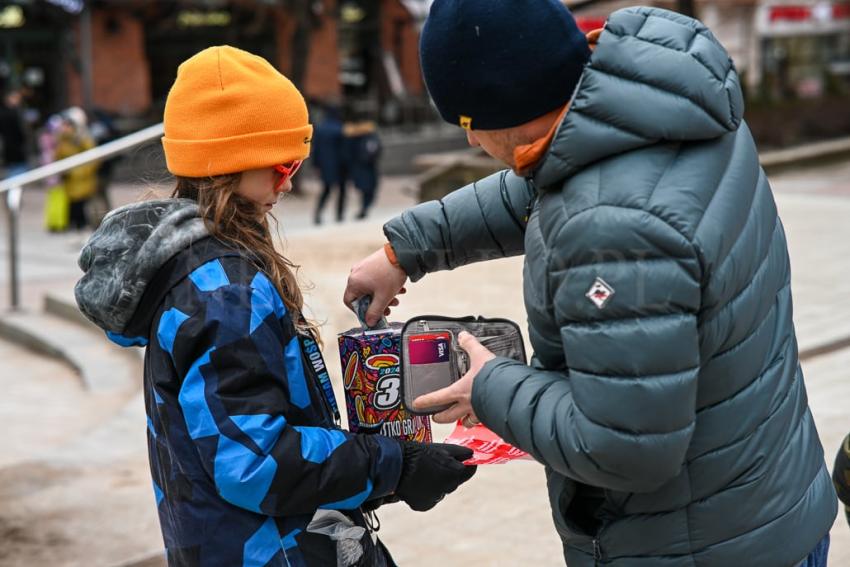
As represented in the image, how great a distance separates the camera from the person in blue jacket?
1.89 meters

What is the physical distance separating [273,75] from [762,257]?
92 cm

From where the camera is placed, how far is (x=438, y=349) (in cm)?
196

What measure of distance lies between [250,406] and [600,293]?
64cm

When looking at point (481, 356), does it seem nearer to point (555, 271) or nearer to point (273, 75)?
point (555, 271)

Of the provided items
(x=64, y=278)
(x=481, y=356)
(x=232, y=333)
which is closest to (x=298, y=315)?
(x=232, y=333)

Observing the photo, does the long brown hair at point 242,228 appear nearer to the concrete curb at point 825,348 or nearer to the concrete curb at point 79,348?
the concrete curb at point 825,348

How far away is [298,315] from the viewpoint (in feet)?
6.82

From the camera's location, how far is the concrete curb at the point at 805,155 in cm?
1698

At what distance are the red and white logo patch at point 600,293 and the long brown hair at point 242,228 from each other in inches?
25.4

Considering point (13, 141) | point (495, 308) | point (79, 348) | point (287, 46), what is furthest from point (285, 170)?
point (287, 46)

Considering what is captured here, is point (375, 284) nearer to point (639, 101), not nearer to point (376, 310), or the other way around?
point (376, 310)

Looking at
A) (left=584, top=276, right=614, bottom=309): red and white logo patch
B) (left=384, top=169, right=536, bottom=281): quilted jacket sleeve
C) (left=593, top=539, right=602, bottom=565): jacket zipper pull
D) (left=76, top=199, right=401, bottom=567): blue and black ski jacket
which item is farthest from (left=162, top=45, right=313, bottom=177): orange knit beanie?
(left=593, top=539, right=602, bottom=565): jacket zipper pull

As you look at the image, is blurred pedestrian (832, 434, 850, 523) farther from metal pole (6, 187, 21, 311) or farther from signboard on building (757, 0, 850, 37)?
signboard on building (757, 0, 850, 37)

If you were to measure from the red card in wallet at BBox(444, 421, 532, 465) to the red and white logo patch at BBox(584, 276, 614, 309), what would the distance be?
470 millimetres
